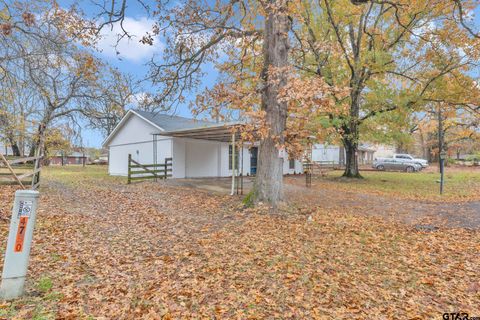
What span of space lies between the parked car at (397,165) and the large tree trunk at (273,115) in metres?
26.5

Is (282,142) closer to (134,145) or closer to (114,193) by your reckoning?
(114,193)

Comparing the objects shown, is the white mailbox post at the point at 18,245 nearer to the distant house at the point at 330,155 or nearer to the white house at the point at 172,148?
the white house at the point at 172,148

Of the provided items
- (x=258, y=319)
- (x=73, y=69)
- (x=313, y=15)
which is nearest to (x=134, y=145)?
(x=73, y=69)

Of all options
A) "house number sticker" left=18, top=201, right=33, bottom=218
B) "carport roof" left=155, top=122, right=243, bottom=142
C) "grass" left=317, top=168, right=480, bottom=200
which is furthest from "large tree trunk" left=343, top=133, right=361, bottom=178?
"house number sticker" left=18, top=201, right=33, bottom=218

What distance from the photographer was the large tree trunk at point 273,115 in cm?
750

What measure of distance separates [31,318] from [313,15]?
17004mm

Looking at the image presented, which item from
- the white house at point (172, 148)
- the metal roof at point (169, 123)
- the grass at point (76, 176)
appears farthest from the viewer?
the metal roof at point (169, 123)

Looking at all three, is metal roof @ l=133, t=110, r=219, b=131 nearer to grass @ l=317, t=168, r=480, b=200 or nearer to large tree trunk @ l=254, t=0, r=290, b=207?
grass @ l=317, t=168, r=480, b=200

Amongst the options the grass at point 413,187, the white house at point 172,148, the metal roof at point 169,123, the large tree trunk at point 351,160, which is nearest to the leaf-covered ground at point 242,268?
the grass at point 413,187

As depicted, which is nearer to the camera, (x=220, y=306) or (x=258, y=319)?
(x=258, y=319)

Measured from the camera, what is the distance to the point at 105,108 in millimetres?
13430

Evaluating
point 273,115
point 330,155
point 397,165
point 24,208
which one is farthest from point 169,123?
point 330,155

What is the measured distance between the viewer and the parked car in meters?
28.8

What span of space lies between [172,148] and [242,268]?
1297 cm
